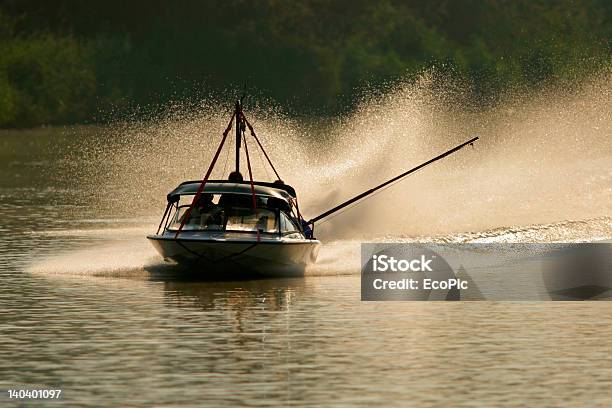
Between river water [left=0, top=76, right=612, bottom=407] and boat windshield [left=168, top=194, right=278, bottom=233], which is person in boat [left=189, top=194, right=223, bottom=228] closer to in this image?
boat windshield [left=168, top=194, right=278, bottom=233]

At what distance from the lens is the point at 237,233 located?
35688mm

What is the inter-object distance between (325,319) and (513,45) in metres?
112

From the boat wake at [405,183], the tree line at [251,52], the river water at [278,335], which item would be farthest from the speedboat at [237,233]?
the tree line at [251,52]

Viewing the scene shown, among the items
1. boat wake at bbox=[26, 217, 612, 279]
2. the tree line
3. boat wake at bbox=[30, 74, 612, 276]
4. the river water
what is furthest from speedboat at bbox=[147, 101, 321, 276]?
the tree line

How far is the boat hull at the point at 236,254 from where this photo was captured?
34938 millimetres

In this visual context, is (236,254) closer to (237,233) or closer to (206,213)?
(237,233)

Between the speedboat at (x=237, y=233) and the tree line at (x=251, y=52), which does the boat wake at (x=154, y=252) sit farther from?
the tree line at (x=251, y=52)

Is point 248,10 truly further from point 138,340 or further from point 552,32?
point 138,340

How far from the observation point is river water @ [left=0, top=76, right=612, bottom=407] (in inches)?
923

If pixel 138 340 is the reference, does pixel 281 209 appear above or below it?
above

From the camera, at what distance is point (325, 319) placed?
29594mm

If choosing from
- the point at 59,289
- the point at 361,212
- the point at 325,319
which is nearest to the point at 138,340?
the point at 325,319

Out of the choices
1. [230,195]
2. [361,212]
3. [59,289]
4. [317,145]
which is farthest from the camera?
[317,145]

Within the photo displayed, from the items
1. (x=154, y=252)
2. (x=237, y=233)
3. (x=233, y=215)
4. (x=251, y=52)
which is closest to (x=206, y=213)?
(x=233, y=215)
